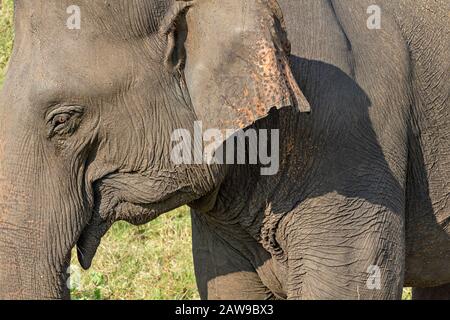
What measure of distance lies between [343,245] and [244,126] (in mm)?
485

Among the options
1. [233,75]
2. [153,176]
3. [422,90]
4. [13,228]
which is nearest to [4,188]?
[13,228]

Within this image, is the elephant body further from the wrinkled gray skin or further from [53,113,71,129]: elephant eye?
[53,113,71,129]: elephant eye

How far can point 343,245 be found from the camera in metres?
3.08

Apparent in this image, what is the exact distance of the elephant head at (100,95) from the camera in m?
2.76

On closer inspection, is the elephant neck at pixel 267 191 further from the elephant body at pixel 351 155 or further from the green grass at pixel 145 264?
the green grass at pixel 145 264

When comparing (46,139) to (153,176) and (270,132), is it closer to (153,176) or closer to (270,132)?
(153,176)

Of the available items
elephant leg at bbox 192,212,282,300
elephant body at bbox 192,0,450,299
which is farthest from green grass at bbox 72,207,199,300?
elephant body at bbox 192,0,450,299

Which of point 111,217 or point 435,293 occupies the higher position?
point 111,217

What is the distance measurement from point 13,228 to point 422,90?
1.13 meters

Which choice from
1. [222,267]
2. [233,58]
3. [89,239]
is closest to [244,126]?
[233,58]

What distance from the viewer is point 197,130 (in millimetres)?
2893

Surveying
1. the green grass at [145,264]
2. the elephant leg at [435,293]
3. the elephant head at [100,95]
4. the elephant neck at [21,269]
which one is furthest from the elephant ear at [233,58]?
the green grass at [145,264]

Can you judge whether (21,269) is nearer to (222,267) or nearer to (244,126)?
(244,126)

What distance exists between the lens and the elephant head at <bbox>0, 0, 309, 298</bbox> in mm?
2764
